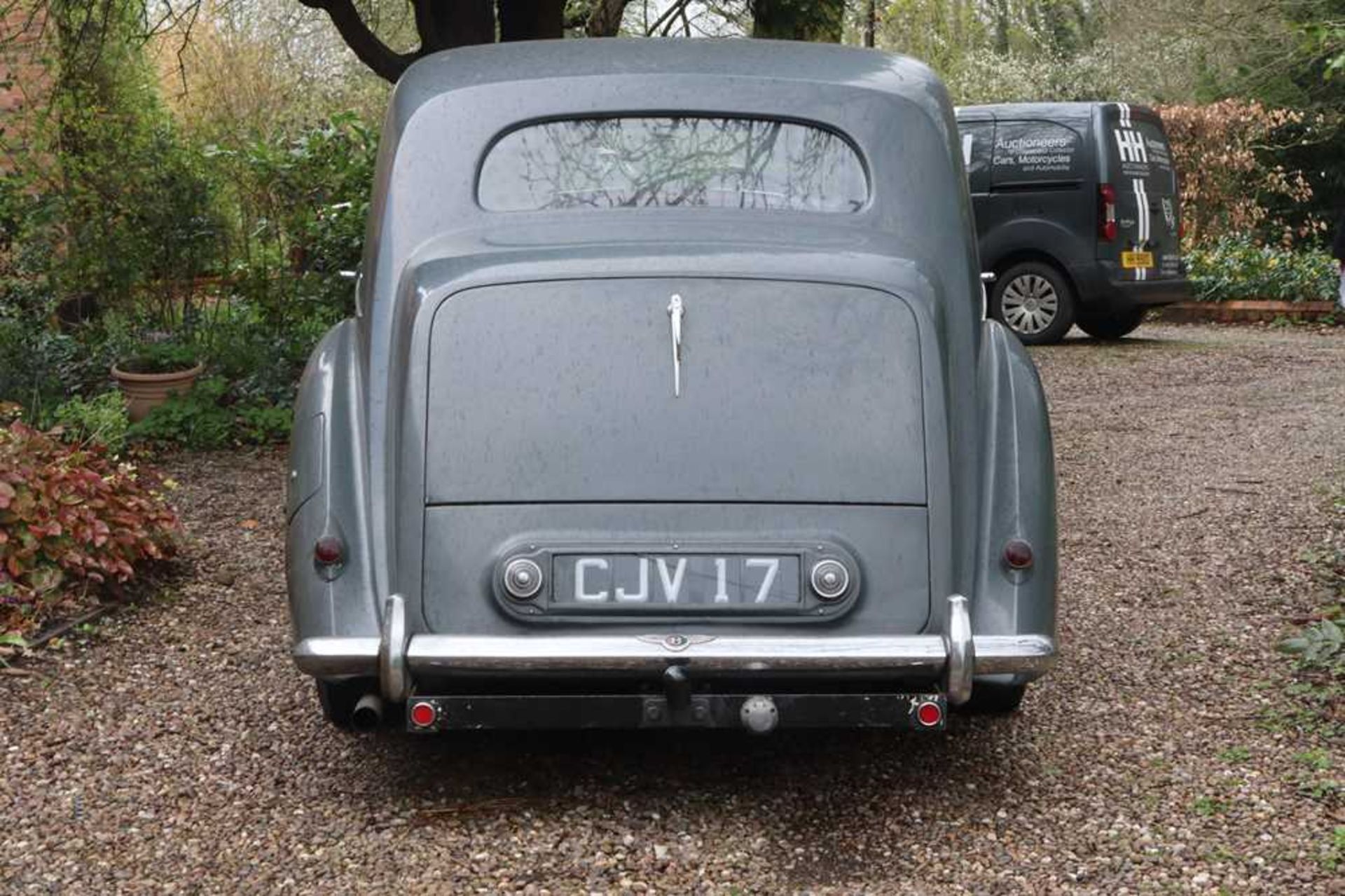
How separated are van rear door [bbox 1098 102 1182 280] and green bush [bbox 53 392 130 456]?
26.0ft

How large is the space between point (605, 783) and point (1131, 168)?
1050 centimetres

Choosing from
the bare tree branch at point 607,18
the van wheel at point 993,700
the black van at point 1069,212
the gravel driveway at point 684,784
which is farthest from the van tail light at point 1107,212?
the van wheel at point 993,700

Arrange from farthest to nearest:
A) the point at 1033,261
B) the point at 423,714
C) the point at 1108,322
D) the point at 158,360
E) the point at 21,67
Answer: the point at 1108,322 < the point at 1033,261 < the point at 21,67 < the point at 158,360 < the point at 423,714

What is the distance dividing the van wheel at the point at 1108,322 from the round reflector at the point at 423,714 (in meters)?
11.0

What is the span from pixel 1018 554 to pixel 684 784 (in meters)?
Answer: 1.01

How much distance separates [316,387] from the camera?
174 inches

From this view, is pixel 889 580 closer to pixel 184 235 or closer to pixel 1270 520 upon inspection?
pixel 1270 520

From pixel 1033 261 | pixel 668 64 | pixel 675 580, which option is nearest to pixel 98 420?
pixel 668 64

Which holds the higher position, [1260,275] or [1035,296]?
[1035,296]

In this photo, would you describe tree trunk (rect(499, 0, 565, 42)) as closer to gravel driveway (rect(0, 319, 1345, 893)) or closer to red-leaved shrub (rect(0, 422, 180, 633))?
red-leaved shrub (rect(0, 422, 180, 633))

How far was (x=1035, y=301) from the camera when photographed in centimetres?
1391

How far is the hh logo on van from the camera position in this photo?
44.6 feet

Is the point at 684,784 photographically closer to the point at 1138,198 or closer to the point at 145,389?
the point at 145,389

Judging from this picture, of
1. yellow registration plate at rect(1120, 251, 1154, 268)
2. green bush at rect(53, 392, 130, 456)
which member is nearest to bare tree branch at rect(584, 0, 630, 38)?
yellow registration plate at rect(1120, 251, 1154, 268)
